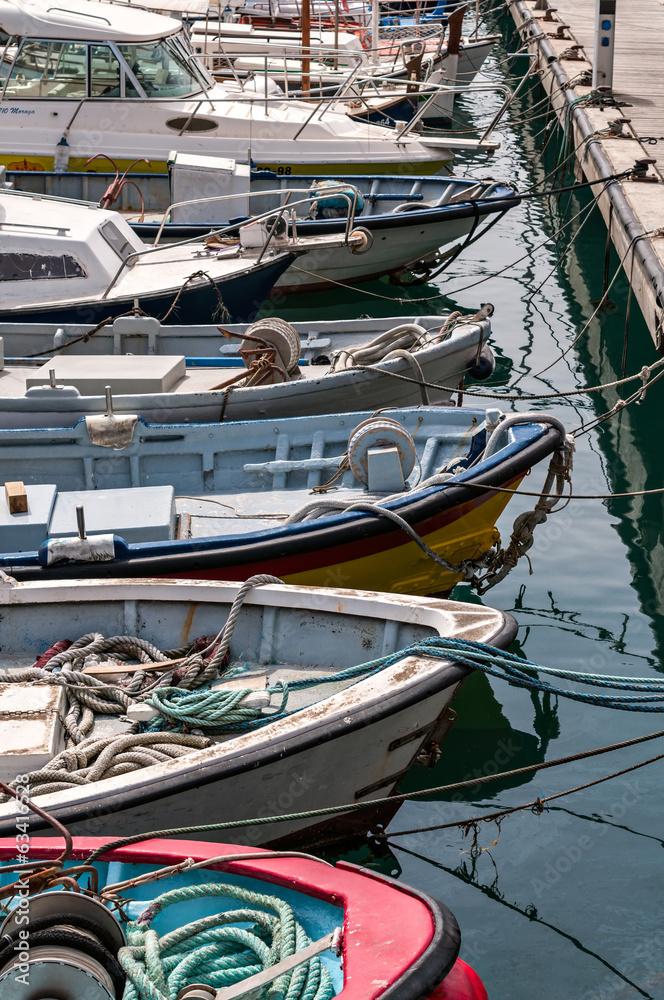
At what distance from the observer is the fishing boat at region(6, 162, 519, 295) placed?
11898mm

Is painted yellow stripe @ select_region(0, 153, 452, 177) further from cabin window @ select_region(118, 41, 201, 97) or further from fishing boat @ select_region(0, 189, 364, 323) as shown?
fishing boat @ select_region(0, 189, 364, 323)

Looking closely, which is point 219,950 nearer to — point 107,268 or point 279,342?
point 279,342

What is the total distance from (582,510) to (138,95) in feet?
26.1

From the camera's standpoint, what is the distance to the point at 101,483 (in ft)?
25.4

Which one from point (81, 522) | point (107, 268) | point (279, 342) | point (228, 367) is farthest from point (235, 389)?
point (107, 268)

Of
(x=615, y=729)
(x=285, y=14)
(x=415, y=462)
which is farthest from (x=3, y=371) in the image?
(x=285, y=14)

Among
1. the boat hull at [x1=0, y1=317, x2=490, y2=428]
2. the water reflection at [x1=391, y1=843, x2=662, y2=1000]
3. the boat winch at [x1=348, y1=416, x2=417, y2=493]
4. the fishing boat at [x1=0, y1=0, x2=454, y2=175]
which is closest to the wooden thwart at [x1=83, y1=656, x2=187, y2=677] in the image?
→ the water reflection at [x1=391, y1=843, x2=662, y2=1000]

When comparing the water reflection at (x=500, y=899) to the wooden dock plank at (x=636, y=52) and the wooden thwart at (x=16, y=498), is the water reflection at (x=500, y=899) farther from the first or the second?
the wooden dock plank at (x=636, y=52)

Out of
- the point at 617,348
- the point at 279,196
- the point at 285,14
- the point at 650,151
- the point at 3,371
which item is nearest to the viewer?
the point at 3,371

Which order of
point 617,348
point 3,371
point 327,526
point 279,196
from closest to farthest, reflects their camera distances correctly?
point 327,526
point 3,371
point 617,348
point 279,196

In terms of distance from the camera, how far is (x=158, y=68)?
13.2m

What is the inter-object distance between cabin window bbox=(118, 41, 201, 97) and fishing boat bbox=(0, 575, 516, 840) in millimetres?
9203

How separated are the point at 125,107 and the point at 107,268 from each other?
3978mm

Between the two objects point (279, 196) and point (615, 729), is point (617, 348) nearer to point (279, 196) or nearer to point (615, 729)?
point (279, 196)
